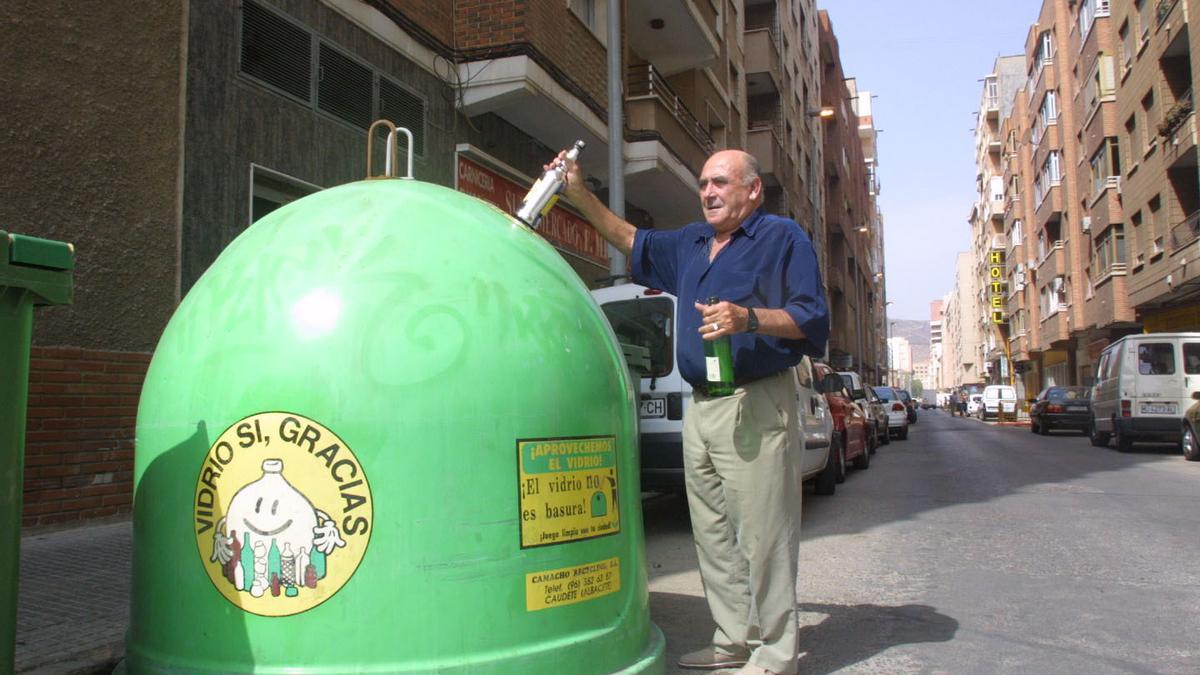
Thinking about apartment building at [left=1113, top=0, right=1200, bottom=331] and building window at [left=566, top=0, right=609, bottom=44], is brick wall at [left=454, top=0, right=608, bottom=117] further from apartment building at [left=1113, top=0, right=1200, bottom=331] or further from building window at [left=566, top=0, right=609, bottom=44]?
apartment building at [left=1113, top=0, right=1200, bottom=331]

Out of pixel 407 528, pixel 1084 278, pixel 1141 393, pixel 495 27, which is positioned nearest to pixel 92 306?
pixel 407 528

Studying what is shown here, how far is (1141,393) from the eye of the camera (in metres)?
17.0

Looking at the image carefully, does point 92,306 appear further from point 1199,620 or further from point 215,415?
point 1199,620

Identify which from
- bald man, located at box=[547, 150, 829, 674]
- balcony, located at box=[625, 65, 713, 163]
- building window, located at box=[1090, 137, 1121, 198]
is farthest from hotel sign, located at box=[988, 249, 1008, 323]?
bald man, located at box=[547, 150, 829, 674]

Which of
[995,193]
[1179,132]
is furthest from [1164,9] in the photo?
[995,193]

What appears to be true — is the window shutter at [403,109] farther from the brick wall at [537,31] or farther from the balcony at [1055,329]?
the balcony at [1055,329]

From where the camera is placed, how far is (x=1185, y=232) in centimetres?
2291

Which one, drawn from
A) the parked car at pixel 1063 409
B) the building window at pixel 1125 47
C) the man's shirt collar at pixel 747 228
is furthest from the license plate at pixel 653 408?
the building window at pixel 1125 47

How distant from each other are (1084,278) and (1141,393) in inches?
875

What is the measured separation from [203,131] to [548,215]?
443cm

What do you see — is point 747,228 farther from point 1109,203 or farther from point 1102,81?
point 1102,81

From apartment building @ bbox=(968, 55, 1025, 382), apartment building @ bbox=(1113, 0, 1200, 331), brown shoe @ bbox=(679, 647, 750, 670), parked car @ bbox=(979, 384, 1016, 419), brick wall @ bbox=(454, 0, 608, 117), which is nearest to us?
brown shoe @ bbox=(679, 647, 750, 670)

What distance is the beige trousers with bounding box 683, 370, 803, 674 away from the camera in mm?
3189

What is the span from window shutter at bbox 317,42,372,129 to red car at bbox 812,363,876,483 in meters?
5.49
